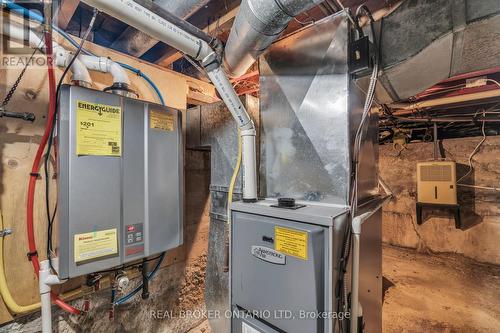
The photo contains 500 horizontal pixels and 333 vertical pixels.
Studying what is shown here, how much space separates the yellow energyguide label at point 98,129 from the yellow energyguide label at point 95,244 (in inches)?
15.2

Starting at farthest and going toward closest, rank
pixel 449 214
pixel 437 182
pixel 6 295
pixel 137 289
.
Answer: pixel 449 214, pixel 437 182, pixel 137 289, pixel 6 295

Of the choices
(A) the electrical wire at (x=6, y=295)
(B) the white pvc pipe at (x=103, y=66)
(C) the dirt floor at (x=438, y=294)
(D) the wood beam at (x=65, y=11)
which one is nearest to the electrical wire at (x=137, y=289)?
(A) the electrical wire at (x=6, y=295)

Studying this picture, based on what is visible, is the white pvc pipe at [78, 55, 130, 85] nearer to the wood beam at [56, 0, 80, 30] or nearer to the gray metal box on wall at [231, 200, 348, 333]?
the wood beam at [56, 0, 80, 30]

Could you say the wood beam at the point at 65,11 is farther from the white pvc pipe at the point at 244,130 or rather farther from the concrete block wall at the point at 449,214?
the concrete block wall at the point at 449,214

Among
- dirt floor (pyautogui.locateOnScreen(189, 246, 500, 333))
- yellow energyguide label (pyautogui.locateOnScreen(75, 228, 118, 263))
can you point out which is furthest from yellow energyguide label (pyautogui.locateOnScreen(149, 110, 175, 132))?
dirt floor (pyautogui.locateOnScreen(189, 246, 500, 333))

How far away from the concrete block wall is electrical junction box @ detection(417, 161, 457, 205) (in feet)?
1.04

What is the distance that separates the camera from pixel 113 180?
43.9 inches

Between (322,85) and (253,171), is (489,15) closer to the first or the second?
(322,85)

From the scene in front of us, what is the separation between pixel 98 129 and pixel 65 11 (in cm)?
66

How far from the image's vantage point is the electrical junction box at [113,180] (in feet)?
3.30

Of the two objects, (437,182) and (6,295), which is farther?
(437,182)

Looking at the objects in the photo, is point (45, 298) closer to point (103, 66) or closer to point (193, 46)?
point (103, 66)

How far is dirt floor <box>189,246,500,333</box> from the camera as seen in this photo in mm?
2221

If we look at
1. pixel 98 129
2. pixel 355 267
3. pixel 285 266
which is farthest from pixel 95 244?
pixel 355 267
